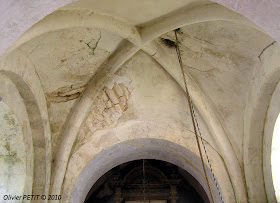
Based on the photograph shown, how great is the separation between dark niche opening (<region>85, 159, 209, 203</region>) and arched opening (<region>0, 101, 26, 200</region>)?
3.76m

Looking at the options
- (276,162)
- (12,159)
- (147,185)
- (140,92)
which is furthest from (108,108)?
(147,185)

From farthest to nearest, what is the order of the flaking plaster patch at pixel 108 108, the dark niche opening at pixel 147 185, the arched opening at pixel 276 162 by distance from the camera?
the dark niche opening at pixel 147 185 → the flaking plaster patch at pixel 108 108 → the arched opening at pixel 276 162

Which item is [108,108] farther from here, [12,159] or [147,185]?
[147,185]

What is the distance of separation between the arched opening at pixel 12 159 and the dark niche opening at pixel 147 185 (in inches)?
148

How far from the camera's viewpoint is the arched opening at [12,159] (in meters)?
5.76

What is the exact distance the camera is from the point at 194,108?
21.0ft

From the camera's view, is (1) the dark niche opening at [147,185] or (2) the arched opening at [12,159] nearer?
(2) the arched opening at [12,159]

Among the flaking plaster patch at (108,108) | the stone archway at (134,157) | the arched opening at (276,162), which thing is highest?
the flaking plaster patch at (108,108)

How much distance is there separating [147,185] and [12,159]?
4.56 meters

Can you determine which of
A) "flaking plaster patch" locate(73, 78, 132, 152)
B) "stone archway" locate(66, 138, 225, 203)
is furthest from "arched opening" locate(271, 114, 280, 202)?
"flaking plaster patch" locate(73, 78, 132, 152)

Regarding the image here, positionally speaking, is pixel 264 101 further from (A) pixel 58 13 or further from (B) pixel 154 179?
(B) pixel 154 179

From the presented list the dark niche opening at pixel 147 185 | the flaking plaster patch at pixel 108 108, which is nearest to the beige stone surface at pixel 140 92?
the flaking plaster patch at pixel 108 108

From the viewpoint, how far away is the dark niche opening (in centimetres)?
966

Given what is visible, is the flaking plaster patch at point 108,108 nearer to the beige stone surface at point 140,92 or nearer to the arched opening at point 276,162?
the beige stone surface at point 140,92
